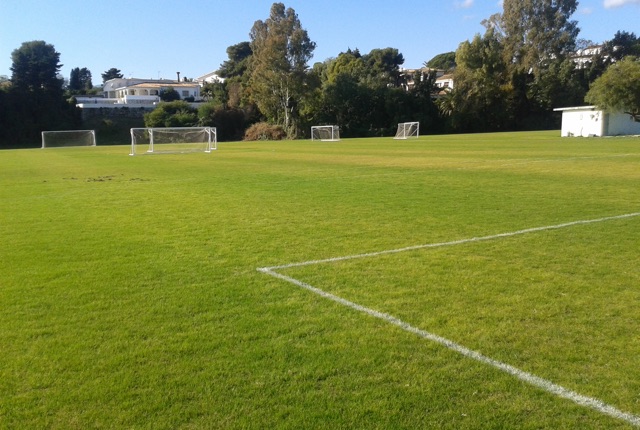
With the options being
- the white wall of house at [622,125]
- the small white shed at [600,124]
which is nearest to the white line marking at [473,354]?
the small white shed at [600,124]

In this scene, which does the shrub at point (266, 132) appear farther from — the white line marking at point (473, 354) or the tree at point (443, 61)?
the tree at point (443, 61)

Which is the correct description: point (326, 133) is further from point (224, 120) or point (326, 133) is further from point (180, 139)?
point (180, 139)

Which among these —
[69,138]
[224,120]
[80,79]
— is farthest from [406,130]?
[80,79]

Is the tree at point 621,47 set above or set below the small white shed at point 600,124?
above

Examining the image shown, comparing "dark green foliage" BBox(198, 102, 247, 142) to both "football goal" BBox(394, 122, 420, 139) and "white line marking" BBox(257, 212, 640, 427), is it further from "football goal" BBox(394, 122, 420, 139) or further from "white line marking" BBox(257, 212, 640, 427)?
"white line marking" BBox(257, 212, 640, 427)

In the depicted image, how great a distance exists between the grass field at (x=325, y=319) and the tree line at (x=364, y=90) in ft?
218

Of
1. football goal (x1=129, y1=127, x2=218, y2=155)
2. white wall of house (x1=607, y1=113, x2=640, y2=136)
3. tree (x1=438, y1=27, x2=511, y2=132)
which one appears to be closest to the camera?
football goal (x1=129, y1=127, x2=218, y2=155)

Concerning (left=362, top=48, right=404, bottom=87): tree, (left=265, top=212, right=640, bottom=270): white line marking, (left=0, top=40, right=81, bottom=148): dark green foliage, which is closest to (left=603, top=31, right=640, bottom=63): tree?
(left=362, top=48, right=404, bottom=87): tree

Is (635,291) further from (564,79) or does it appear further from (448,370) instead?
(564,79)

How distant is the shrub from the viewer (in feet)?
247

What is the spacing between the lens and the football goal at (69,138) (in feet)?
203

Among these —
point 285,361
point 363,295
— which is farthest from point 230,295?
point 285,361

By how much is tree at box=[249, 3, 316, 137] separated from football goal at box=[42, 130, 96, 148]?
920 inches

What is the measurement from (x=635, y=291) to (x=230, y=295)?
4.25m
